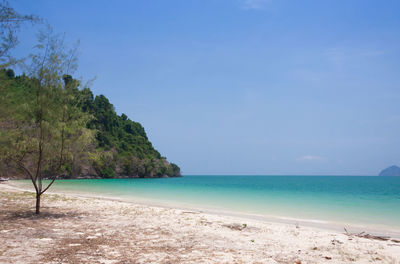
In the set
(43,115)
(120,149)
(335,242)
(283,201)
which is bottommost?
(283,201)

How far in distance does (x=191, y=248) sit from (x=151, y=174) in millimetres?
102155

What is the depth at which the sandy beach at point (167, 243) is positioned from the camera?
19.1ft

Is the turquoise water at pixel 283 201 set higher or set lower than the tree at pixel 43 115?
lower

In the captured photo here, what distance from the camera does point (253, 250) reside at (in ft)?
22.0

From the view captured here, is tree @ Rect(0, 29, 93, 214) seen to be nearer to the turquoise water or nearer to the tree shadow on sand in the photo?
the tree shadow on sand

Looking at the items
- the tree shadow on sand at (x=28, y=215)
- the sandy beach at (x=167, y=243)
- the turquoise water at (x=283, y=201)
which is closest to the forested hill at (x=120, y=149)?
the turquoise water at (x=283, y=201)

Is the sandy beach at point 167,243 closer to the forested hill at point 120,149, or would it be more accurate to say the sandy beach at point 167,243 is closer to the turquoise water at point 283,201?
the turquoise water at point 283,201

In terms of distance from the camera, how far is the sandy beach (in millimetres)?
5828

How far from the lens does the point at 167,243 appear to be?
7.12 metres

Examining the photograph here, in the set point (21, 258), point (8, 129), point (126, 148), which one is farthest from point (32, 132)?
point (126, 148)

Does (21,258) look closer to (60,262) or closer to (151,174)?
(60,262)

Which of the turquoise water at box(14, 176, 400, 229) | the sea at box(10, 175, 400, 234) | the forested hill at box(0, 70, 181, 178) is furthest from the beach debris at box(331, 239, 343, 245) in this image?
the forested hill at box(0, 70, 181, 178)

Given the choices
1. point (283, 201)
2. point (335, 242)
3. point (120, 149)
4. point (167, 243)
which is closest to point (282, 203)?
point (283, 201)

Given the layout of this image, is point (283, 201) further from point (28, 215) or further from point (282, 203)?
point (28, 215)
